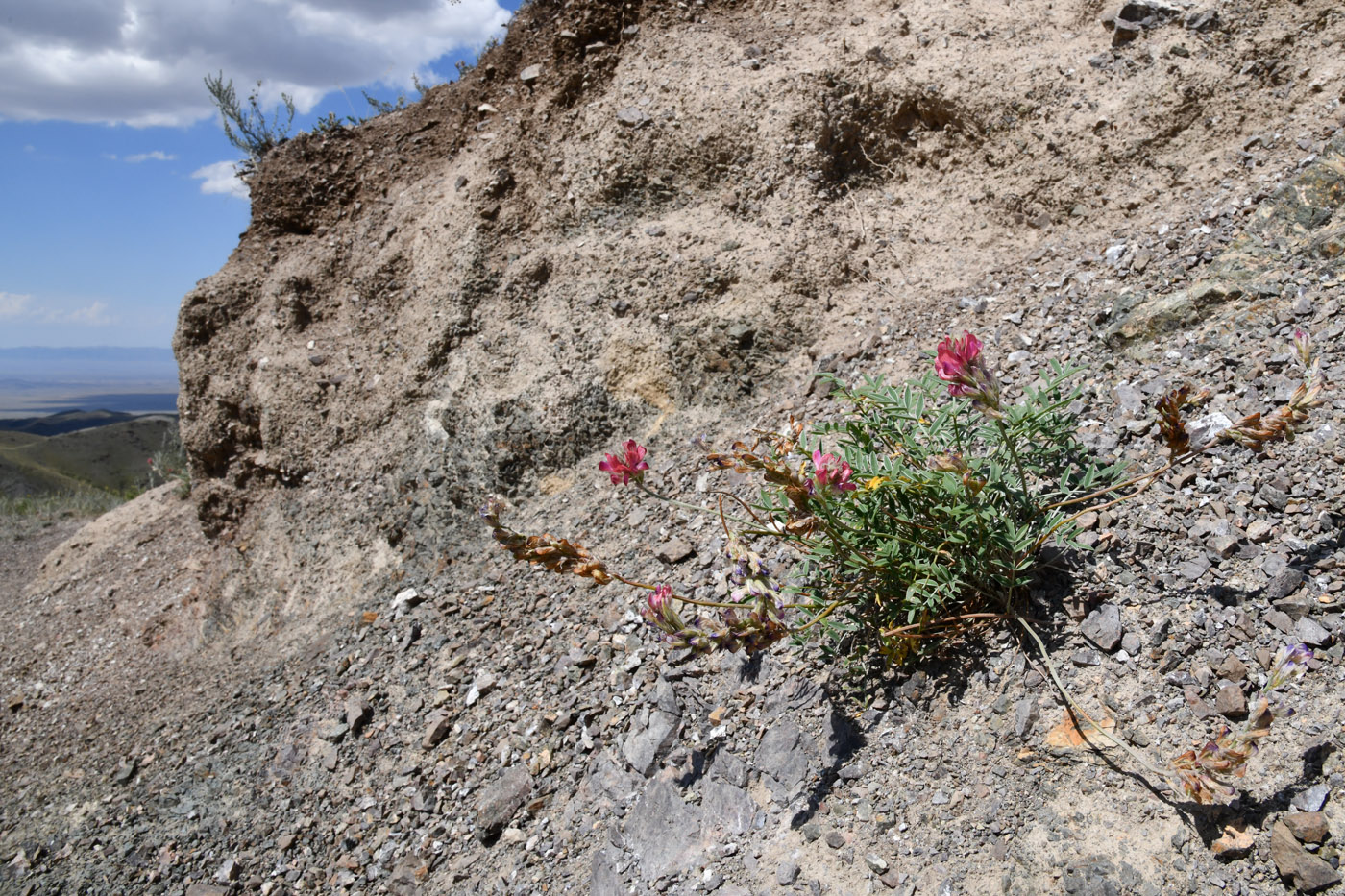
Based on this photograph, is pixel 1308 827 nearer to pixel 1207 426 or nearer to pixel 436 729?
pixel 1207 426

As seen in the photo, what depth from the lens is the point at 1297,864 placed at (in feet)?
5.21

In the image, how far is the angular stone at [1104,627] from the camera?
7.03ft

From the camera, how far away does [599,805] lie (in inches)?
105

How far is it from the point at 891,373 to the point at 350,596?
3168 mm

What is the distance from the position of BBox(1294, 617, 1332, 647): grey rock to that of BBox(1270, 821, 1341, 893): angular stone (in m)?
0.48

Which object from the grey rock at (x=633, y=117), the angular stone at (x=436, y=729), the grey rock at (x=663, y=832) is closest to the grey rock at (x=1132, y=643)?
the grey rock at (x=663, y=832)

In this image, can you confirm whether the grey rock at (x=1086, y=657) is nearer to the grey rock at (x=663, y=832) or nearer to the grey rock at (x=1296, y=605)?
the grey rock at (x=1296, y=605)

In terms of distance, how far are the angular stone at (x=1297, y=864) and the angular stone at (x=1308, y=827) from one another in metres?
0.01

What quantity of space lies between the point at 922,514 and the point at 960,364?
22.9 inches

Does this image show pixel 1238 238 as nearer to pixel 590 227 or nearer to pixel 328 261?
pixel 590 227

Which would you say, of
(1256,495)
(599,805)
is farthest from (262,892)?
(1256,495)

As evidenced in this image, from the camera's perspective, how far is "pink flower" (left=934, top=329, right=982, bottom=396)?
1857 millimetres

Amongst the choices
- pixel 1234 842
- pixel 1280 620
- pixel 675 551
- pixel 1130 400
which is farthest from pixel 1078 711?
pixel 675 551

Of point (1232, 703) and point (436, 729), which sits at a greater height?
point (1232, 703)
